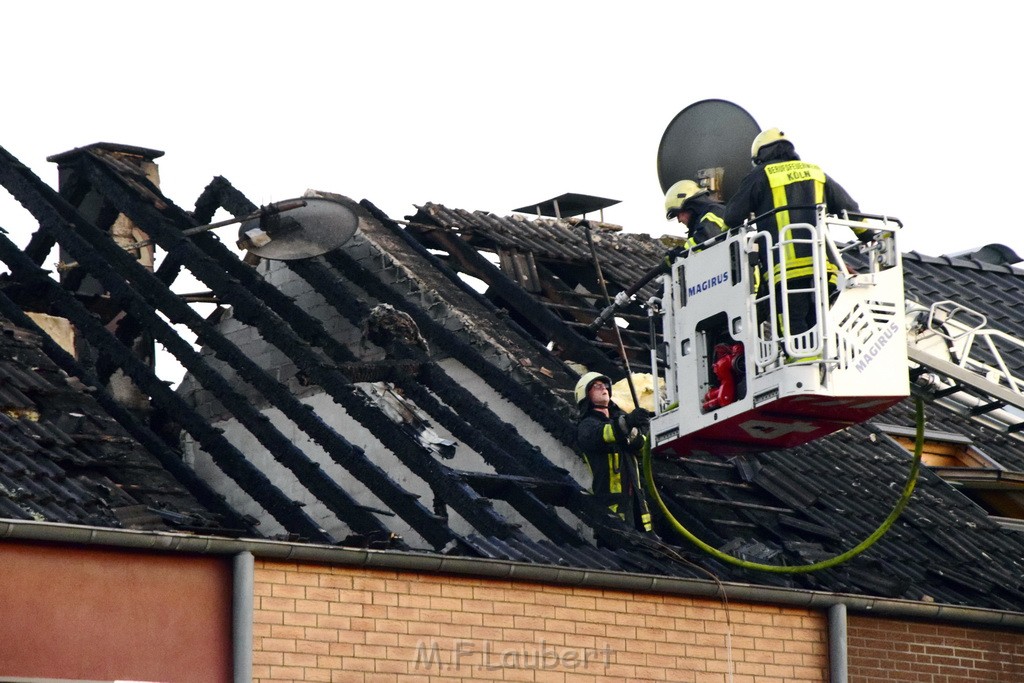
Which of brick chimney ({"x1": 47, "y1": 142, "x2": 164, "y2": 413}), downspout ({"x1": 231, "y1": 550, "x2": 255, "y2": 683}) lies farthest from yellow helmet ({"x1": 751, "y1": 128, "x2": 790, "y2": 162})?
brick chimney ({"x1": 47, "y1": 142, "x2": 164, "y2": 413})

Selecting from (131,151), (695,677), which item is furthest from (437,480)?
(131,151)

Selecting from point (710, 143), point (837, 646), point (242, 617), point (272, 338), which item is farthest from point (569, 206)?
point (242, 617)

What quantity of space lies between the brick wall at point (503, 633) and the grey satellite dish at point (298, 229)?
5.22m

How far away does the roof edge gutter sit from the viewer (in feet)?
35.6

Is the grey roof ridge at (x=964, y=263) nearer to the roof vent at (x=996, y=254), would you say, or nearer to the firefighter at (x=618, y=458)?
the roof vent at (x=996, y=254)

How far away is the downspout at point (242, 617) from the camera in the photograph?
1127cm

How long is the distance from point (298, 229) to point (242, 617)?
6.21m

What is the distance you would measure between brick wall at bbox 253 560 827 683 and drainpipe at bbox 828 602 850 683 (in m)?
0.08

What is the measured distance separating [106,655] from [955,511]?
7979 mm

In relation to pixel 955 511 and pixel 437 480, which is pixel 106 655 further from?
pixel 955 511

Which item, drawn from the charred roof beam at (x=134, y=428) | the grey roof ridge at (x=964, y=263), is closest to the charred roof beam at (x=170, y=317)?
the charred roof beam at (x=134, y=428)

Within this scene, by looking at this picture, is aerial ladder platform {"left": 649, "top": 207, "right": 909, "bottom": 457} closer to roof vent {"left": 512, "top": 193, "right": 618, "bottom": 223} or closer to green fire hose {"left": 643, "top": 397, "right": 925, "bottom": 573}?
green fire hose {"left": 643, "top": 397, "right": 925, "bottom": 573}

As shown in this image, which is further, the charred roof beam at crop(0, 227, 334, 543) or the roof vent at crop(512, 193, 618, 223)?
the roof vent at crop(512, 193, 618, 223)

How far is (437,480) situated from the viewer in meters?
14.5
